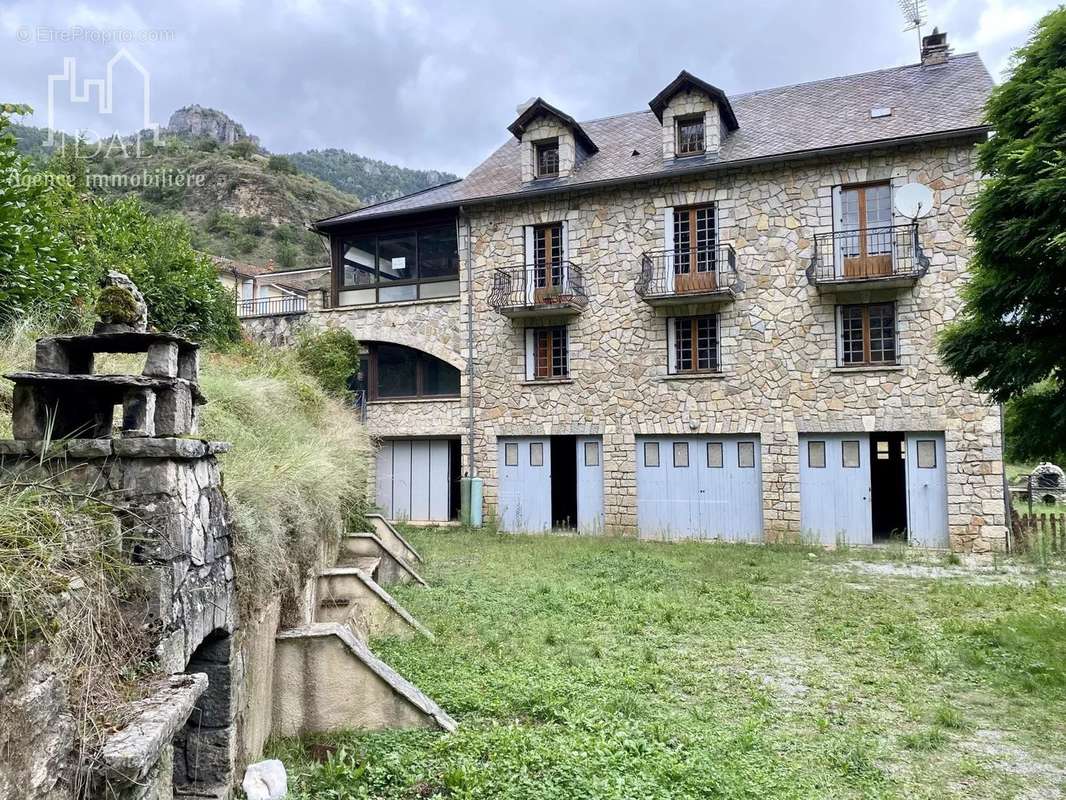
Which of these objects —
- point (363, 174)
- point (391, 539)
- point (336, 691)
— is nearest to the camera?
point (336, 691)

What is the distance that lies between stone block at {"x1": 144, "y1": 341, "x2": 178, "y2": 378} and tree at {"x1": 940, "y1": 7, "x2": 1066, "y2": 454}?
5.78m

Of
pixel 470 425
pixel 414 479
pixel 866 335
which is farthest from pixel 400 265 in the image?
pixel 866 335

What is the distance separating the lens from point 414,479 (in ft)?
54.2

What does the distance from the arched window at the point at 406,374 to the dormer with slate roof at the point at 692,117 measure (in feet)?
24.3

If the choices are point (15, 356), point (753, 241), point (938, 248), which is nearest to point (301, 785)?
point (15, 356)

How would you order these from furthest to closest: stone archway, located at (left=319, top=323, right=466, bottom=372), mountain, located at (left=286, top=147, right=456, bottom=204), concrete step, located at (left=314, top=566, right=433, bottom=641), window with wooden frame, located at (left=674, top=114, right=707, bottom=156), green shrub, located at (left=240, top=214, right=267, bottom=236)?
mountain, located at (left=286, top=147, right=456, bottom=204) → green shrub, located at (left=240, top=214, right=267, bottom=236) → stone archway, located at (left=319, top=323, right=466, bottom=372) → window with wooden frame, located at (left=674, top=114, right=707, bottom=156) → concrete step, located at (left=314, top=566, right=433, bottom=641)

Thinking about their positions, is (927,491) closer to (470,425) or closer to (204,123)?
(470,425)

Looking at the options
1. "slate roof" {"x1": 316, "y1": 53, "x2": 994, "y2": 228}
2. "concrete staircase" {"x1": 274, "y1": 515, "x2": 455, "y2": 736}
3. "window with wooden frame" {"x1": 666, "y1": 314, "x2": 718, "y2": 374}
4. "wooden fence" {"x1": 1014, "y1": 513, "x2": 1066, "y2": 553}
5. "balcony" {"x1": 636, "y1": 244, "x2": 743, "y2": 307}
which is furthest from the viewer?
"window with wooden frame" {"x1": 666, "y1": 314, "x2": 718, "y2": 374}

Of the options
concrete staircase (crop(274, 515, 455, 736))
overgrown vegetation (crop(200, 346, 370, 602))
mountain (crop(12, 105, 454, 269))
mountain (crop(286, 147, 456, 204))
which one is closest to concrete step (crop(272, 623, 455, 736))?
concrete staircase (crop(274, 515, 455, 736))

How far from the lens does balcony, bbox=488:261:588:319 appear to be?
48.0ft

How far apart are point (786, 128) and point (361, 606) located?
13.6m

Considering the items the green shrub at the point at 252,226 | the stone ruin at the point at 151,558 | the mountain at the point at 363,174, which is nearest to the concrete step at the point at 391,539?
the stone ruin at the point at 151,558

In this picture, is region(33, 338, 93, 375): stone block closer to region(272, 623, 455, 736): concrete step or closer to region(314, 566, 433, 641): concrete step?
region(272, 623, 455, 736): concrete step

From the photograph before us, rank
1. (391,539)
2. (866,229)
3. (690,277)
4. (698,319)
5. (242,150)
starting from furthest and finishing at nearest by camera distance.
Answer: (242,150) < (698,319) < (690,277) < (866,229) < (391,539)
